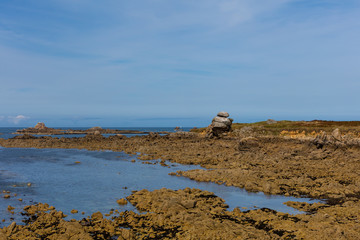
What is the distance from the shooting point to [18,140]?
213 feet

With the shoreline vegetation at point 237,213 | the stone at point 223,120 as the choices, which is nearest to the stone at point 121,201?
the shoreline vegetation at point 237,213

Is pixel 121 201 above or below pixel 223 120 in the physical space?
below

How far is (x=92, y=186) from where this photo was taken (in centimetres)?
2339

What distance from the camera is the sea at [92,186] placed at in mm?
17281

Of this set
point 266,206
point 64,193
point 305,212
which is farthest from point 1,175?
point 305,212

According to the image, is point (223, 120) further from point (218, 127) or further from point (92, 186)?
point (92, 186)

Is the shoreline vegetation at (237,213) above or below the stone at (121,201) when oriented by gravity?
above

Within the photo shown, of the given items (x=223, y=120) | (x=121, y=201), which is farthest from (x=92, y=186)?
(x=223, y=120)

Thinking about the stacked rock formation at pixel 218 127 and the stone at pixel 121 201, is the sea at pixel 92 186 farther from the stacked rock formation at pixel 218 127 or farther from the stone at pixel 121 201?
the stacked rock formation at pixel 218 127

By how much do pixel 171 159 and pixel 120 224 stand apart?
2424 centimetres

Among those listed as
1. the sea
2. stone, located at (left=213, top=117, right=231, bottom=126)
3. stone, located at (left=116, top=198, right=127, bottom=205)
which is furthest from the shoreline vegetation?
stone, located at (left=213, top=117, right=231, bottom=126)

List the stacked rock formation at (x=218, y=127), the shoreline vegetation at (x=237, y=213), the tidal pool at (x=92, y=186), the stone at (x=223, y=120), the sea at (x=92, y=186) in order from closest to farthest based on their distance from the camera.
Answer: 1. the shoreline vegetation at (x=237, y=213)
2. the sea at (x=92, y=186)
3. the tidal pool at (x=92, y=186)
4. the stacked rock formation at (x=218, y=127)
5. the stone at (x=223, y=120)

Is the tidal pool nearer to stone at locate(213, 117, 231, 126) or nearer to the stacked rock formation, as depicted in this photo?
the stacked rock formation

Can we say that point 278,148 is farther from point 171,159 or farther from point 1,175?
point 1,175
